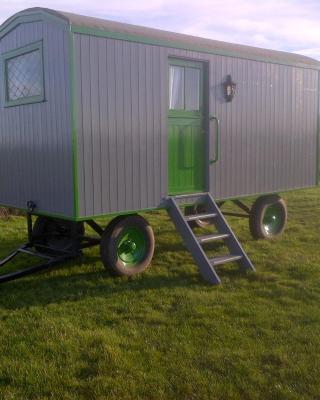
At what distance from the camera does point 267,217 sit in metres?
9.10

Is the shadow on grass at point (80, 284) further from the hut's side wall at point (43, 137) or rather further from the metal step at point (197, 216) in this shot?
the hut's side wall at point (43, 137)

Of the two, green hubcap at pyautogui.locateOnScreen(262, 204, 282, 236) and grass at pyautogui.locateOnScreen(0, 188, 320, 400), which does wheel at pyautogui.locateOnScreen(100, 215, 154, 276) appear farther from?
green hubcap at pyautogui.locateOnScreen(262, 204, 282, 236)

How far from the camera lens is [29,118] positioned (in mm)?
6562

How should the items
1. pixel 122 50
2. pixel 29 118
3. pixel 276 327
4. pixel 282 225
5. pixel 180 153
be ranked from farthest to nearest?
pixel 282 225, pixel 180 153, pixel 29 118, pixel 122 50, pixel 276 327

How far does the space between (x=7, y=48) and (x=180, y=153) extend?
9.05ft

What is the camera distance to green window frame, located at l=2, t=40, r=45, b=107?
616 centimetres

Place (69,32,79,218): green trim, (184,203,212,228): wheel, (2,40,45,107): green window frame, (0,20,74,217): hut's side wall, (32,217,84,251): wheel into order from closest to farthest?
1. (69,32,79,218): green trim
2. (0,20,74,217): hut's side wall
3. (2,40,45,107): green window frame
4. (32,217,84,251): wheel
5. (184,203,212,228): wheel

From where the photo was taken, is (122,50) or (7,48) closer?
(122,50)

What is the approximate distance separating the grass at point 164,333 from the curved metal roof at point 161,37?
3013 mm

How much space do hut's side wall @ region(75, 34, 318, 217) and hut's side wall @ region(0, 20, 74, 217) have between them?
0.61 ft

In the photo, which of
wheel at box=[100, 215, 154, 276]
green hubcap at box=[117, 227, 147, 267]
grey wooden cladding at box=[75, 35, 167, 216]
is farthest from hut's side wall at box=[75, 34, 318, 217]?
green hubcap at box=[117, 227, 147, 267]

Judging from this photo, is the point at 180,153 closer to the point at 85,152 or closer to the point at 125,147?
the point at 125,147

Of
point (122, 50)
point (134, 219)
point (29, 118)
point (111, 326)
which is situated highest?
point (122, 50)

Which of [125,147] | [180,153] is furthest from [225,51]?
[125,147]
